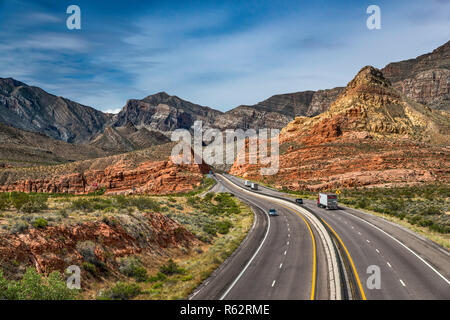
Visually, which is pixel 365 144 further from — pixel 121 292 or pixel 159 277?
pixel 121 292

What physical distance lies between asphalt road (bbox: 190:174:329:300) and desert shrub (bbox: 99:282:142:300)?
3.49m

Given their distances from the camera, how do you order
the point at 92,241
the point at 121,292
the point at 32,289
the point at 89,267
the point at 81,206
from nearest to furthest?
the point at 32,289 → the point at 121,292 → the point at 89,267 → the point at 92,241 → the point at 81,206

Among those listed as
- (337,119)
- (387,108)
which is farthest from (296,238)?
(387,108)

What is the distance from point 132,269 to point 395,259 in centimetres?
1825

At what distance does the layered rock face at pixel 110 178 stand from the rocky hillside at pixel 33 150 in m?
18.1

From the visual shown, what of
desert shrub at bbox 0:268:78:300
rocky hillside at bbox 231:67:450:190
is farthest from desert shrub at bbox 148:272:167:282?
rocky hillside at bbox 231:67:450:190

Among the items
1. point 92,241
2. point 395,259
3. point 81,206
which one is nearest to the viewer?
point 92,241

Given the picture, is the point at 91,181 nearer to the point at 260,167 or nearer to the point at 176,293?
the point at 260,167

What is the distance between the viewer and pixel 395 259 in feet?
65.8

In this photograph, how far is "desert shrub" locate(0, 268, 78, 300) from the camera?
11734 mm

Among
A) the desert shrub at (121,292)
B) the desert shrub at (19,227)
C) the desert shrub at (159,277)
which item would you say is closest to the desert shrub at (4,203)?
the desert shrub at (19,227)

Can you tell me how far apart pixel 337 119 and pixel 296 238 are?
82428 mm

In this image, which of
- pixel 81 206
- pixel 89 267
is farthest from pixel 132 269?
pixel 81 206

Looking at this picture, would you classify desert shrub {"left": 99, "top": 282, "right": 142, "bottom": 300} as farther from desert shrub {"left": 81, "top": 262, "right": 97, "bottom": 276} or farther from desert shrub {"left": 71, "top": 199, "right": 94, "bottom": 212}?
desert shrub {"left": 71, "top": 199, "right": 94, "bottom": 212}
